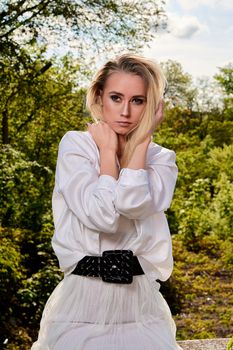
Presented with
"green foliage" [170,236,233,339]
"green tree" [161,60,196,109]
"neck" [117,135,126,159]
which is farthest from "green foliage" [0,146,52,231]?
"green tree" [161,60,196,109]

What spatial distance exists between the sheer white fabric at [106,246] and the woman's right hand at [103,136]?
0.09 ft

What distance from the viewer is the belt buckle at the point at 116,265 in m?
2.01

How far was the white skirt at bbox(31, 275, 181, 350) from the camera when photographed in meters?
1.98

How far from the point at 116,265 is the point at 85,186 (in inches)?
11.0

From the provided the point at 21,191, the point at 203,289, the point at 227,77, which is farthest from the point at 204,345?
the point at 227,77

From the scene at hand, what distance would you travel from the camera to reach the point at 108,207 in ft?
6.32

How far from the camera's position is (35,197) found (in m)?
8.04

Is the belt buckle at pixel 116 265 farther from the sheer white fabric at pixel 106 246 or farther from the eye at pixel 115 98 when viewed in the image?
the eye at pixel 115 98

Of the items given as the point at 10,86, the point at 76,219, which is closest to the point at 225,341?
the point at 76,219

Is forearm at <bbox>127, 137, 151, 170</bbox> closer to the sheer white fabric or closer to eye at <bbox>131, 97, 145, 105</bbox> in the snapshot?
the sheer white fabric

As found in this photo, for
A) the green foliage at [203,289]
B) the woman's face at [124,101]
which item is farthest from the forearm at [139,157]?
the green foliage at [203,289]

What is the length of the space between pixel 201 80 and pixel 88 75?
15498 millimetres

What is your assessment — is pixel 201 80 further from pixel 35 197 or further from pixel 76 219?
pixel 76 219

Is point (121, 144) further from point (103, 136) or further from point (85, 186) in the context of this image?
point (85, 186)
